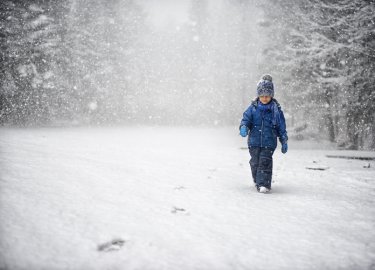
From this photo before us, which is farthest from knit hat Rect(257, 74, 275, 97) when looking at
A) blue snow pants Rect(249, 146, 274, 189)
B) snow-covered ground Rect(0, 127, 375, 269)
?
Result: snow-covered ground Rect(0, 127, 375, 269)

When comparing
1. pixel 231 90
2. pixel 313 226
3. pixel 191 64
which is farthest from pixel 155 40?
pixel 313 226

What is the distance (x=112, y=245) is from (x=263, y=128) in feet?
12.7

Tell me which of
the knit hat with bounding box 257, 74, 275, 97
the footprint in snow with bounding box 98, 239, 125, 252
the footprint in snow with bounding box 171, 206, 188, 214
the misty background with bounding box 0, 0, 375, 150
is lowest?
the footprint in snow with bounding box 171, 206, 188, 214

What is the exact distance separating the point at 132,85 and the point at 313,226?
35.3 meters

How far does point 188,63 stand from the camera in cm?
4509

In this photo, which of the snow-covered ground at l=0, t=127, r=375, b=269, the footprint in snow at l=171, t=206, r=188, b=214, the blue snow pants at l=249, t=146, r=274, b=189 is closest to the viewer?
the snow-covered ground at l=0, t=127, r=375, b=269

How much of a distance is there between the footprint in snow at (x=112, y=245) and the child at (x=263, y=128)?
134 inches

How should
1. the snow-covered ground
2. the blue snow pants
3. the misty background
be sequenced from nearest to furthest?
the snow-covered ground
the blue snow pants
the misty background

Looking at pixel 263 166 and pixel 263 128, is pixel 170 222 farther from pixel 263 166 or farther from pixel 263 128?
pixel 263 128

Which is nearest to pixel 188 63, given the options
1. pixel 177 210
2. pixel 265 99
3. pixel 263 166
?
pixel 265 99

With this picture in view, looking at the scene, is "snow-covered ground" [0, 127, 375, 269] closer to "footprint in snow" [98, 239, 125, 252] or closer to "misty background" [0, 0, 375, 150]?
"footprint in snow" [98, 239, 125, 252]

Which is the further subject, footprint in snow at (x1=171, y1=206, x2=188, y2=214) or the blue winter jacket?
the blue winter jacket

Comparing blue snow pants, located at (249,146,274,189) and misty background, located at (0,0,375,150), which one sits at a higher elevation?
misty background, located at (0,0,375,150)

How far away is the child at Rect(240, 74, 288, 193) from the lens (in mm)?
5758
